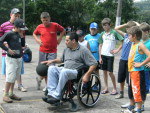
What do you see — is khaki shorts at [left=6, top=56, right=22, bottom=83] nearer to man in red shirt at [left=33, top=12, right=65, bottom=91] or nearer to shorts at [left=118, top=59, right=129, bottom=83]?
man in red shirt at [left=33, top=12, right=65, bottom=91]

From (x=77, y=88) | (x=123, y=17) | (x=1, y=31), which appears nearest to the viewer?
(x=77, y=88)

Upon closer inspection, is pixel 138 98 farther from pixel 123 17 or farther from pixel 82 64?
pixel 123 17

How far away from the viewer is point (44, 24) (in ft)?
19.8

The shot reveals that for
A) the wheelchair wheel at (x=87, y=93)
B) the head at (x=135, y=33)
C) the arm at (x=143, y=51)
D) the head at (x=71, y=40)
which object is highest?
the head at (x=135, y=33)

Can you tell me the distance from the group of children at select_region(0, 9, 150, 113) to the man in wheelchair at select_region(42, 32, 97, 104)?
2.55 feet

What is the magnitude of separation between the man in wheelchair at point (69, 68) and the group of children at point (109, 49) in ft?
2.55

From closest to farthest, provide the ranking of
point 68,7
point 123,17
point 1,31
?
point 1,31 → point 123,17 → point 68,7

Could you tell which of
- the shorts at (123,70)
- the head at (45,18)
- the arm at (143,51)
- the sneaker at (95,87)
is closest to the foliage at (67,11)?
the head at (45,18)

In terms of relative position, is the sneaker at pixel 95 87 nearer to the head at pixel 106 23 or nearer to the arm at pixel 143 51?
the arm at pixel 143 51

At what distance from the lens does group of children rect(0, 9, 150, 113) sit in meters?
4.43

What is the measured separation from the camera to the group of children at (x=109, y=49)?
443cm

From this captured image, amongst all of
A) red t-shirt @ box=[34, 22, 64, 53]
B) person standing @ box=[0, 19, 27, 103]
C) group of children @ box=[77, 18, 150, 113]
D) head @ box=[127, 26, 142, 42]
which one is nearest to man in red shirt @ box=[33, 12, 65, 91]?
red t-shirt @ box=[34, 22, 64, 53]

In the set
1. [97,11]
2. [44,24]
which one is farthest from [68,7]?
[44,24]

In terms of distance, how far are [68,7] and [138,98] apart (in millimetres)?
35974
